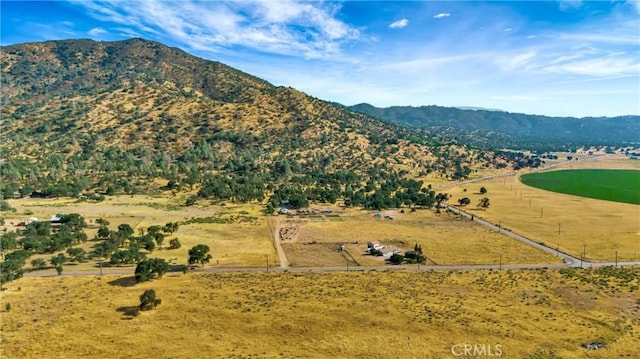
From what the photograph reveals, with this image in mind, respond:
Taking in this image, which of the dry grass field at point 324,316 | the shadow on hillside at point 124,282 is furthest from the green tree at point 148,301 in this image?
the shadow on hillside at point 124,282

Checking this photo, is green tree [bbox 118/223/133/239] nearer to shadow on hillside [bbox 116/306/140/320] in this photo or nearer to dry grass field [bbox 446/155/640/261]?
shadow on hillside [bbox 116/306/140/320]

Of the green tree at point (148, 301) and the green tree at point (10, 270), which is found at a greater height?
the green tree at point (10, 270)

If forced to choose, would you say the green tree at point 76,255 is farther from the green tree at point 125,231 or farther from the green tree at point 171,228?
the green tree at point 171,228

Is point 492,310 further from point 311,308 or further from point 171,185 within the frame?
point 171,185

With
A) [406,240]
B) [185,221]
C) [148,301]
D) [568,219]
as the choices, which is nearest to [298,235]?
[406,240]

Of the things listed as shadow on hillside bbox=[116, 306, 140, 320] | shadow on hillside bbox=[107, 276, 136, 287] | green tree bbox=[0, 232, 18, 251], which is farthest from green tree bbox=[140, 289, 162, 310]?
green tree bbox=[0, 232, 18, 251]

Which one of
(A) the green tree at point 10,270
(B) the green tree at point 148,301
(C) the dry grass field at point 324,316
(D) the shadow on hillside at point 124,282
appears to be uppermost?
(A) the green tree at point 10,270

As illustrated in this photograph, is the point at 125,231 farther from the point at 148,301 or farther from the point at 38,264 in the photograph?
the point at 148,301
